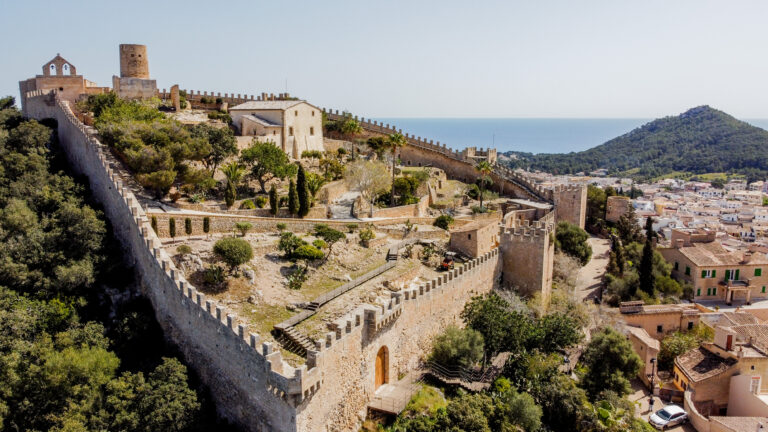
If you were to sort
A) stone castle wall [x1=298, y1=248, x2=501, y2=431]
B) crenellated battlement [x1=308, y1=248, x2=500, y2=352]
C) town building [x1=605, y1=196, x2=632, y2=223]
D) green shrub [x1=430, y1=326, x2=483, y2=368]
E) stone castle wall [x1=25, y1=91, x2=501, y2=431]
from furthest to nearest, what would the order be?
town building [x1=605, y1=196, x2=632, y2=223] → green shrub [x1=430, y1=326, x2=483, y2=368] → crenellated battlement [x1=308, y1=248, x2=500, y2=352] → stone castle wall [x1=298, y1=248, x2=501, y2=431] → stone castle wall [x1=25, y1=91, x2=501, y2=431]

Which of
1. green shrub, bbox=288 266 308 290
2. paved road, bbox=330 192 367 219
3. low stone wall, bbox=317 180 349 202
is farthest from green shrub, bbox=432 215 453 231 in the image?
green shrub, bbox=288 266 308 290

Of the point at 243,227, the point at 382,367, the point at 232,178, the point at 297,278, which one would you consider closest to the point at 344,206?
the point at 232,178

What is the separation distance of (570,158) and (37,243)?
148450 mm

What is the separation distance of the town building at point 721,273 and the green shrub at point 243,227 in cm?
2547

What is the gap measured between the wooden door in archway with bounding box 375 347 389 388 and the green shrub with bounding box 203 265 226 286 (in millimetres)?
6780

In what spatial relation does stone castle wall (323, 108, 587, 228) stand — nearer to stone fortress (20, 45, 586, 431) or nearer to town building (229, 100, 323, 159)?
town building (229, 100, 323, 159)

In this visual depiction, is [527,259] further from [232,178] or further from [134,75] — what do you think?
[134,75]

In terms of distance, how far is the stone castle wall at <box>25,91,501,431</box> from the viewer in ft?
46.4

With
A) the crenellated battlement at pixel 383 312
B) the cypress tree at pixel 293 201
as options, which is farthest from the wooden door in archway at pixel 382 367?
the cypress tree at pixel 293 201

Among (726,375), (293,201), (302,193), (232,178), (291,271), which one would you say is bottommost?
(726,375)

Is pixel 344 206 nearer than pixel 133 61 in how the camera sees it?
Yes

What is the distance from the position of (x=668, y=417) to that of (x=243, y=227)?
1834cm

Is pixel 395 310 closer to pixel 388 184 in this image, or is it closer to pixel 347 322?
pixel 347 322

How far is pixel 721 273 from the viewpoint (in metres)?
33.0
